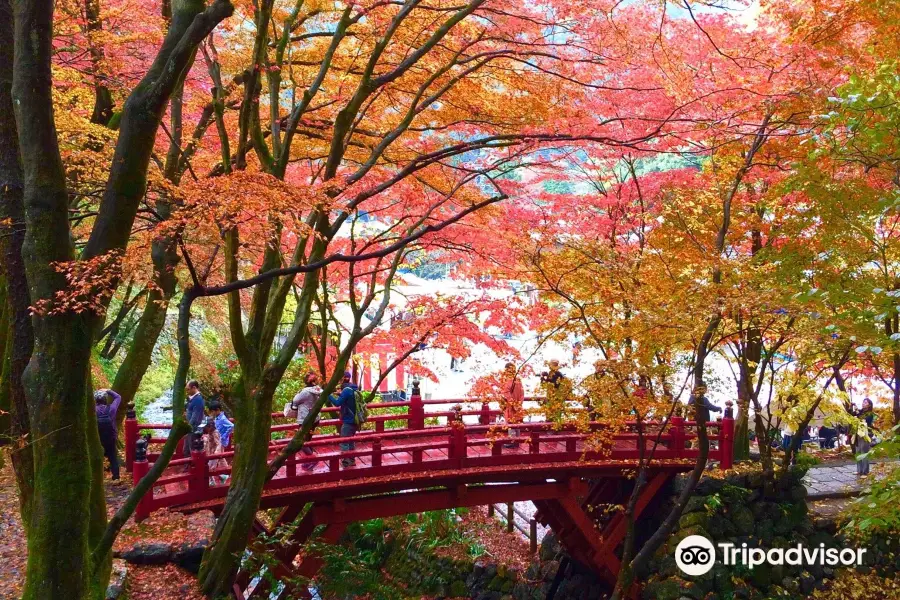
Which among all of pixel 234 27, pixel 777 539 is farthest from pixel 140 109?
pixel 777 539

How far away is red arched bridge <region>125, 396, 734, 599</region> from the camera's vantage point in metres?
9.06

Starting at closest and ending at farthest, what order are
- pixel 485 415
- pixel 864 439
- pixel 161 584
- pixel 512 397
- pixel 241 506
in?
pixel 241 506 < pixel 161 584 < pixel 512 397 < pixel 864 439 < pixel 485 415

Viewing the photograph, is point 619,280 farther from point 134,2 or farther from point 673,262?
point 134,2

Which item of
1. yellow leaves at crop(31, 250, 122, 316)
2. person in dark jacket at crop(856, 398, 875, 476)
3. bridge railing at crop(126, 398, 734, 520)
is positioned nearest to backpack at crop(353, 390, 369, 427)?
bridge railing at crop(126, 398, 734, 520)

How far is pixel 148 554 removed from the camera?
791 cm

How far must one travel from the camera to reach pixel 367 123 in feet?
32.0

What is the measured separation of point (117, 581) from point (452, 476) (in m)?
4.85

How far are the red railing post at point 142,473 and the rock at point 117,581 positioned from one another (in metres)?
0.78

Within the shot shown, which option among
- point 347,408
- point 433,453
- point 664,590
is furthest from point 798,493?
point 347,408

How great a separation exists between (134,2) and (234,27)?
1.76 m

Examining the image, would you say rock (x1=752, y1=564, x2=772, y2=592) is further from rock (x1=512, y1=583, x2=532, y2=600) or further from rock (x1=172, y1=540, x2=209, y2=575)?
rock (x1=172, y1=540, x2=209, y2=575)

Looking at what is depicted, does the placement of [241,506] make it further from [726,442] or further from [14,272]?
[726,442]

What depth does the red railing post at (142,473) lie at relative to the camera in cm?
810

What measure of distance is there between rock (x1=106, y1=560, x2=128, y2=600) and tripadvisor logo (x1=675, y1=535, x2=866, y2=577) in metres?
8.51
